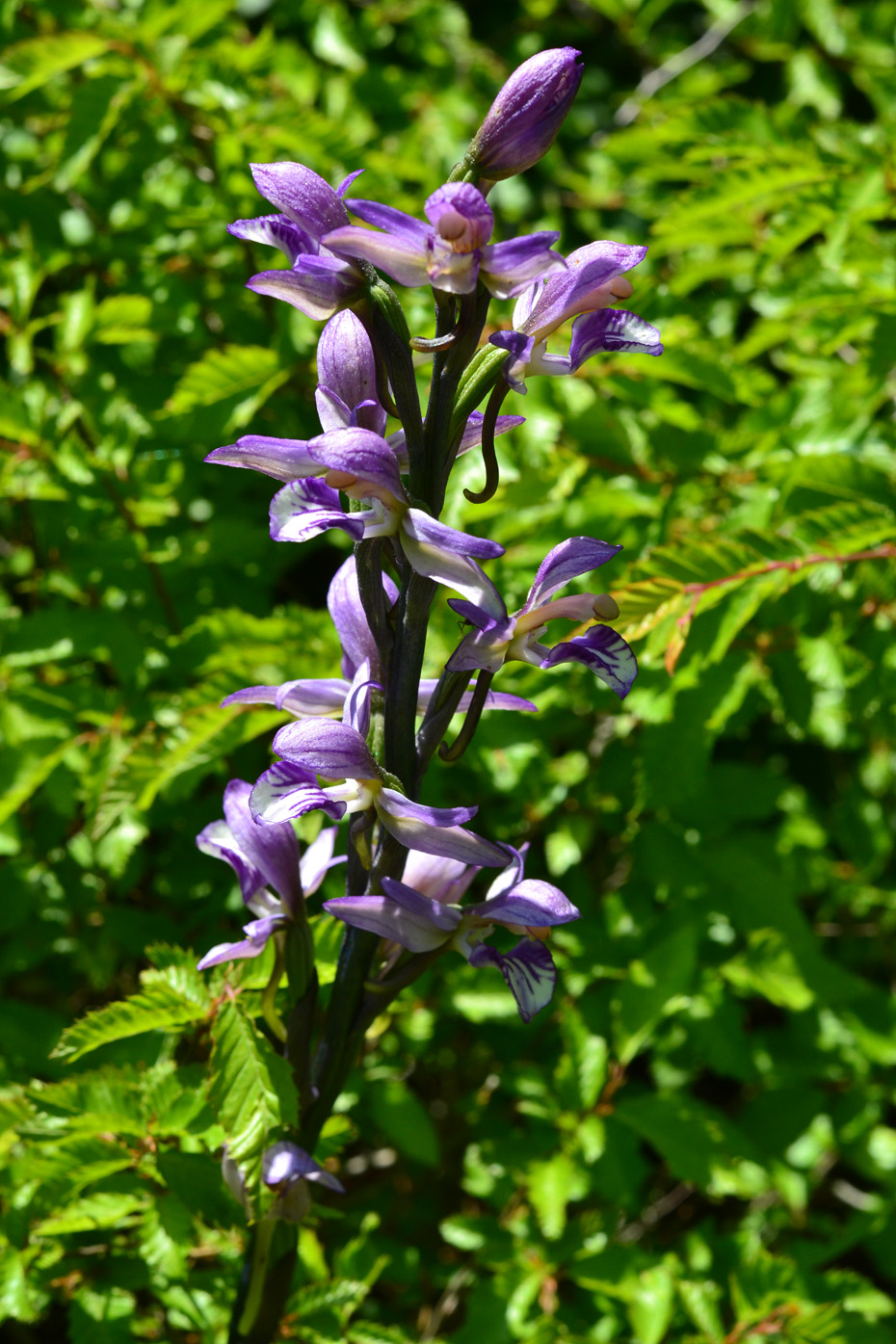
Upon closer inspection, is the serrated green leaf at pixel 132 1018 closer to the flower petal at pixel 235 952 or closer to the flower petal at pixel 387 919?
the flower petal at pixel 235 952

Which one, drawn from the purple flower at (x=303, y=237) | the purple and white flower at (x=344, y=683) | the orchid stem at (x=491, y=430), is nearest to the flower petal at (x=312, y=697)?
the purple and white flower at (x=344, y=683)

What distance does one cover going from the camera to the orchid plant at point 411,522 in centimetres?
80

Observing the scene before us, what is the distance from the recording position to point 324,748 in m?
0.83

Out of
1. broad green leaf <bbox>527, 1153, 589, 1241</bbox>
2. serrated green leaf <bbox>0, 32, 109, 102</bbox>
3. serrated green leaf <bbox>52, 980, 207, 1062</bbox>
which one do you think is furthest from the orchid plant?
serrated green leaf <bbox>0, 32, 109, 102</bbox>

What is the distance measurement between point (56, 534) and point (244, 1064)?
112cm

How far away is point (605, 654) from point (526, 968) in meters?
0.27

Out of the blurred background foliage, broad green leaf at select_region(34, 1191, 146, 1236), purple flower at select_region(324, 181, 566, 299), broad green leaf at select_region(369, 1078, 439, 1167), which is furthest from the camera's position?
broad green leaf at select_region(369, 1078, 439, 1167)

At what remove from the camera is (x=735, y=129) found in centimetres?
180

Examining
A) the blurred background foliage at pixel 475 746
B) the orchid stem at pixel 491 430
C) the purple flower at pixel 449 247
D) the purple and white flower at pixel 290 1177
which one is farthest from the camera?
the blurred background foliage at pixel 475 746

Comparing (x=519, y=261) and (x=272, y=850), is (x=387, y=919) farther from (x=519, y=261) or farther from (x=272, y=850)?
(x=519, y=261)

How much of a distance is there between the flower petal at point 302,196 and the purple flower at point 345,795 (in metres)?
0.40

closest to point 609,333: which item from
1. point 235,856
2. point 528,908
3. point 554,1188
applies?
point 528,908

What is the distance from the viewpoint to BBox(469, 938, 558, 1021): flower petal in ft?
2.89

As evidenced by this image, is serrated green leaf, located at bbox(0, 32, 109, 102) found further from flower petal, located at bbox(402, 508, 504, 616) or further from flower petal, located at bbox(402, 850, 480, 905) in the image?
flower petal, located at bbox(402, 850, 480, 905)
